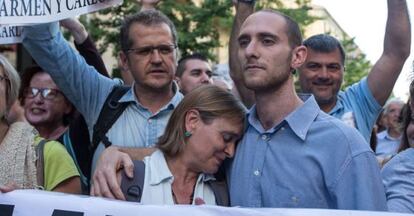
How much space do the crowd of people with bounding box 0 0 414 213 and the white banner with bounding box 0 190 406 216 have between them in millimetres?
67

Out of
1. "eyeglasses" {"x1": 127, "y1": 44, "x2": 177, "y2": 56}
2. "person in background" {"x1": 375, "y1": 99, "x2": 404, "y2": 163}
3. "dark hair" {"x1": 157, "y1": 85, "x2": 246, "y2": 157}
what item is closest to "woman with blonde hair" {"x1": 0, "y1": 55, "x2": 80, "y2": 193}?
"dark hair" {"x1": 157, "y1": 85, "x2": 246, "y2": 157}

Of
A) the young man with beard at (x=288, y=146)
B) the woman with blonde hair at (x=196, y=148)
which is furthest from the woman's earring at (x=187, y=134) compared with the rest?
the young man with beard at (x=288, y=146)

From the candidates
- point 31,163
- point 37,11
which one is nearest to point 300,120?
point 31,163

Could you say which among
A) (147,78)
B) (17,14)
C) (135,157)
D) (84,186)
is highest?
(17,14)

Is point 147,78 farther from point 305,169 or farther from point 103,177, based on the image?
point 305,169

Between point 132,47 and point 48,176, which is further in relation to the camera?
point 132,47

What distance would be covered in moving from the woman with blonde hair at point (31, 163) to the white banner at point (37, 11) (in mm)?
361

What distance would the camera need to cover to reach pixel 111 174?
3365 mm

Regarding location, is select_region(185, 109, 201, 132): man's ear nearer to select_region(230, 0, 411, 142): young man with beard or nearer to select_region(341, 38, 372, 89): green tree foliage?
select_region(230, 0, 411, 142): young man with beard

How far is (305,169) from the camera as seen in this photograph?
320 cm

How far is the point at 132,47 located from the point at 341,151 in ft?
4.87

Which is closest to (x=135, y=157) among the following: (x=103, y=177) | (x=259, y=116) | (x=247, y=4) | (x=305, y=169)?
(x=103, y=177)

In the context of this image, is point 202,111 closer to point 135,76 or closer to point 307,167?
point 307,167

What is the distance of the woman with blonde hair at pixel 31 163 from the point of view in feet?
12.0
